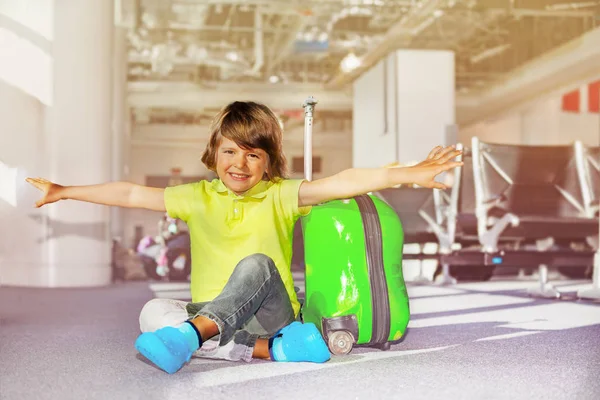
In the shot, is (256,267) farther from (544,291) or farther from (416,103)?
(416,103)

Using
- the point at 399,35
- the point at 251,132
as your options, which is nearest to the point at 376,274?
the point at 251,132

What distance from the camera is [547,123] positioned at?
16.2 m

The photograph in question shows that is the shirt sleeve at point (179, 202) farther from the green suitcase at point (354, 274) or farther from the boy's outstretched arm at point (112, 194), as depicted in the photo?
the green suitcase at point (354, 274)

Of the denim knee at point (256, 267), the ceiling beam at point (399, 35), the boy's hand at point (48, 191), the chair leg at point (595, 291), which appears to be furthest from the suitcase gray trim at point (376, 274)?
the ceiling beam at point (399, 35)

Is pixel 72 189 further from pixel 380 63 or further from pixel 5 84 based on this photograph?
pixel 380 63

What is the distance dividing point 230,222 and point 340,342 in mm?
537

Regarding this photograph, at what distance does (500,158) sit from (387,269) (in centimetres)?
275

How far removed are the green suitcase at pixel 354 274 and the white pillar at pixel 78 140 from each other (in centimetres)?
430

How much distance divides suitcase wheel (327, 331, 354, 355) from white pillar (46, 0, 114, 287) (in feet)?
14.4

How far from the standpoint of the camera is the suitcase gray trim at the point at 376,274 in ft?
8.04

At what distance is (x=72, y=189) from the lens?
7.64 feet

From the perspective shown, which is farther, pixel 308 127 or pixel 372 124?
pixel 372 124

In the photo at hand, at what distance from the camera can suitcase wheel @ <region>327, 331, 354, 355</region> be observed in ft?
7.98

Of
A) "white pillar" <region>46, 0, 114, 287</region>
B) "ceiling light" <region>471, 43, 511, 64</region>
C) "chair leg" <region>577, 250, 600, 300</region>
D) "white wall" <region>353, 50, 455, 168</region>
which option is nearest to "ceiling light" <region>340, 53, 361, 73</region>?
"white wall" <region>353, 50, 455, 168</region>
